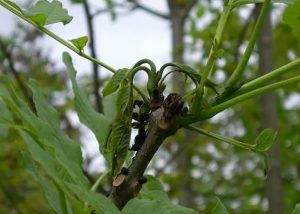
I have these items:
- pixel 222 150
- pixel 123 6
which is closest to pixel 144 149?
pixel 123 6

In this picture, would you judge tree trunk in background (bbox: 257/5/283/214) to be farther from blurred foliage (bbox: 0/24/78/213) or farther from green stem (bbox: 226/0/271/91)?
green stem (bbox: 226/0/271/91)

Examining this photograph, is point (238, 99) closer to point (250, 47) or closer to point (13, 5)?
point (250, 47)

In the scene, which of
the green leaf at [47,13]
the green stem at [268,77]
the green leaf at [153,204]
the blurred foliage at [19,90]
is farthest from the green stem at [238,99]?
the blurred foliage at [19,90]

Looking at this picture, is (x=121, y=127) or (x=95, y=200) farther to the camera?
(x=121, y=127)

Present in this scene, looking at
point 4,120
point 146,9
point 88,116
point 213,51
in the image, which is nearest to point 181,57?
point 146,9

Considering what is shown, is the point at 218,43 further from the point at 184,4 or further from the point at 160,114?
the point at 184,4

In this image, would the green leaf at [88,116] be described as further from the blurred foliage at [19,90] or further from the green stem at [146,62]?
the blurred foliage at [19,90]
